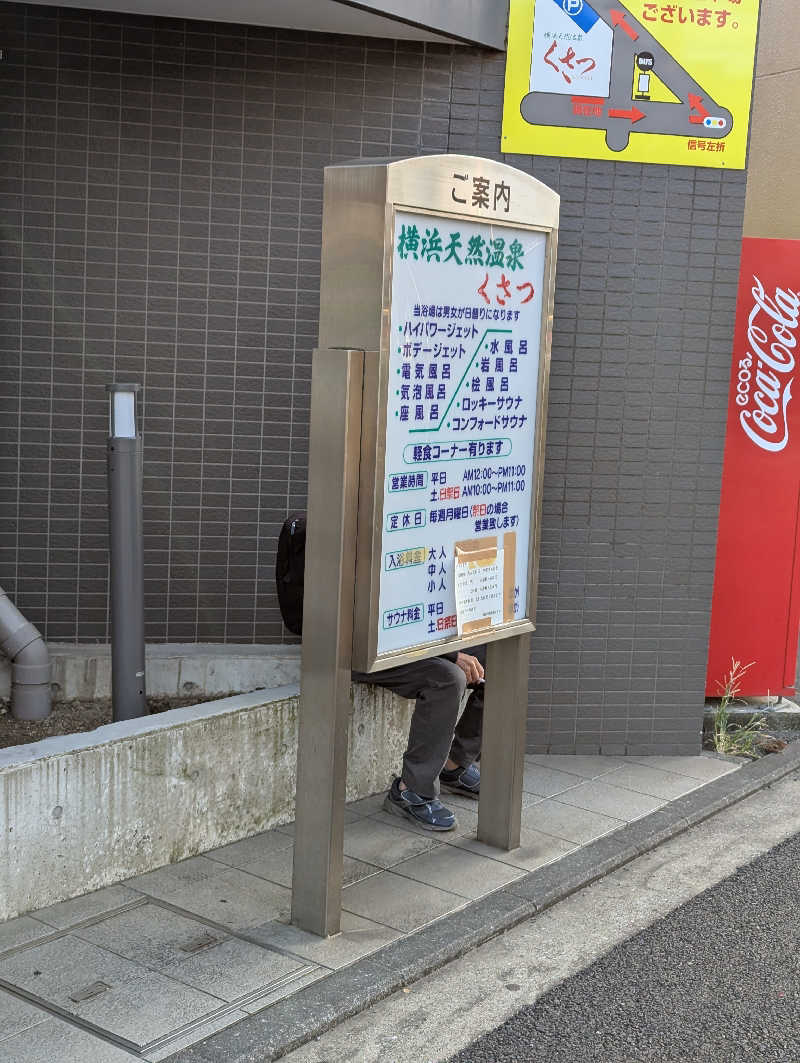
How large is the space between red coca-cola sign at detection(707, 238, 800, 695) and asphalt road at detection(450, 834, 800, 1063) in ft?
7.57

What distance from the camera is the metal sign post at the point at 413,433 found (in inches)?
147

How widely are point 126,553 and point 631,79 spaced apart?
10.3 feet

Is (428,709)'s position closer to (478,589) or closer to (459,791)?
(478,589)

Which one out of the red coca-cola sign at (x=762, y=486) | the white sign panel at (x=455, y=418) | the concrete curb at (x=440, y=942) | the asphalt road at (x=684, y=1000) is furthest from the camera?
the red coca-cola sign at (x=762, y=486)

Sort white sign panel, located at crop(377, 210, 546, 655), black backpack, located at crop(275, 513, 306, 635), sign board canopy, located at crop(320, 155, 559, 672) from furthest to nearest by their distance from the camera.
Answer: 1. black backpack, located at crop(275, 513, 306, 635)
2. white sign panel, located at crop(377, 210, 546, 655)
3. sign board canopy, located at crop(320, 155, 559, 672)

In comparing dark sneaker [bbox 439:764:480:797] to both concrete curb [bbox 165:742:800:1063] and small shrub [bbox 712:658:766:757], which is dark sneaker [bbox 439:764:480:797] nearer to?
concrete curb [bbox 165:742:800:1063]

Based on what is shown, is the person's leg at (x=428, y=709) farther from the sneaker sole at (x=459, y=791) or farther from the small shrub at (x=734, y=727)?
the small shrub at (x=734, y=727)

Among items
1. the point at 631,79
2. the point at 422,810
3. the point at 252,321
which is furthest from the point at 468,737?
the point at 631,79

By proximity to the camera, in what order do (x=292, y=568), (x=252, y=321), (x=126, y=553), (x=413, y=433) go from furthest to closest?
(x=252, y=321) → (x=126, y=553) → (x=292, y=568) → (x=413, y=433)

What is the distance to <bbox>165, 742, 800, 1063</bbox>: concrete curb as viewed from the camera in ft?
11.1

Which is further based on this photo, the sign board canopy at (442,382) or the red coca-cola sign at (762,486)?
Answer: the red coca-cola sign at (762,486)

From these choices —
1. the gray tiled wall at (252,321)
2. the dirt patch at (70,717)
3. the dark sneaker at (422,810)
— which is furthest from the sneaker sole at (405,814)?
the gray tiled wall at (252,321)

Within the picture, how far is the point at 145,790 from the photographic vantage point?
4.34 m

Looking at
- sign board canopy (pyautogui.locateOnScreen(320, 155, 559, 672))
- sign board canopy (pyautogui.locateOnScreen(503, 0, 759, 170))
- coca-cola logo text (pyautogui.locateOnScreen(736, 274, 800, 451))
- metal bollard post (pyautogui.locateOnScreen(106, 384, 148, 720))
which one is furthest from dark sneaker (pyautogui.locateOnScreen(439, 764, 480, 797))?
sign board canopy (pyautogui.locateOnScreen(503, 0, 759, 170))
